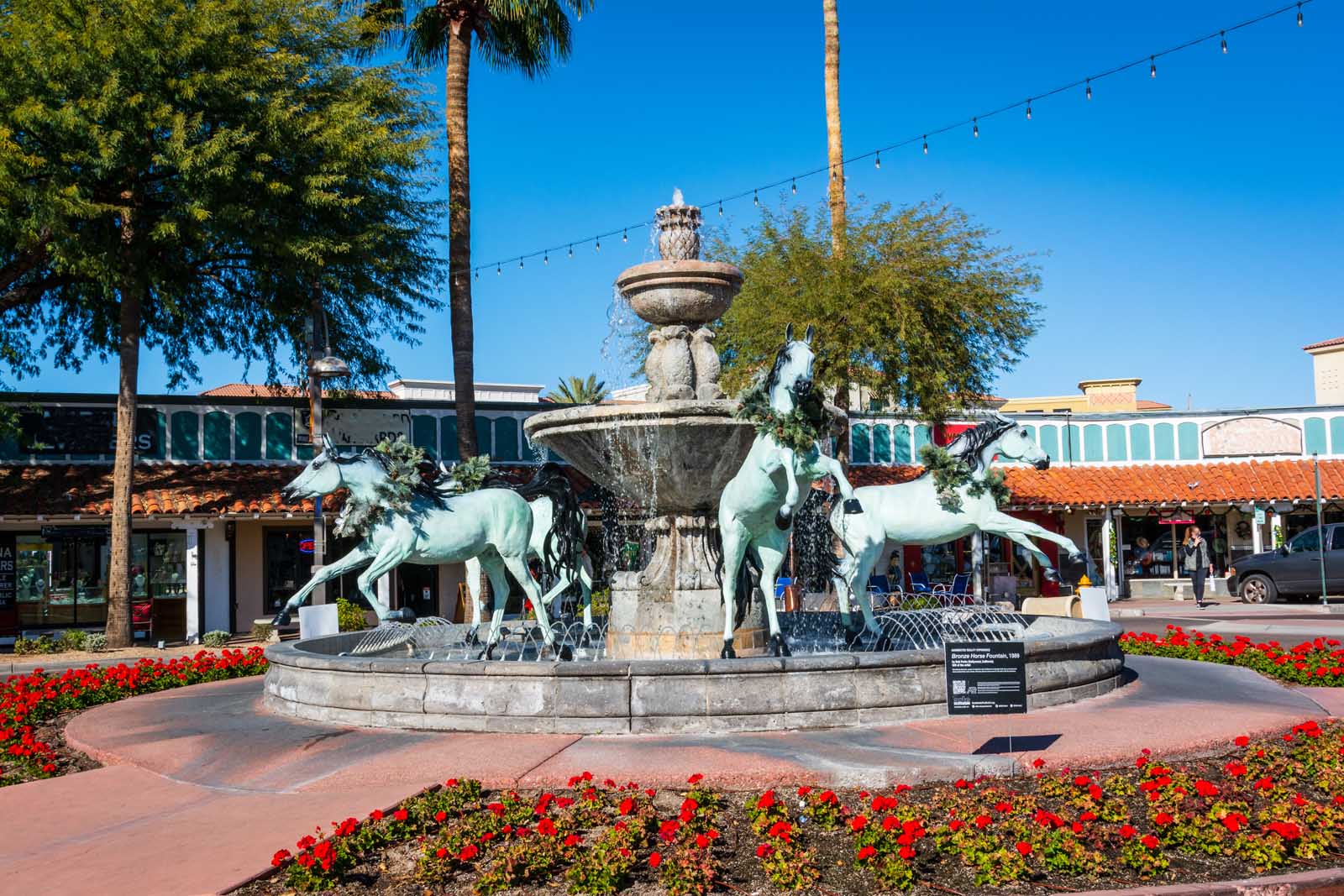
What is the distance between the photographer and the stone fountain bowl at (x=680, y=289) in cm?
1099

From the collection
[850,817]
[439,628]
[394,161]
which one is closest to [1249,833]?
[850,817]

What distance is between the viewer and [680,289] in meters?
11.1

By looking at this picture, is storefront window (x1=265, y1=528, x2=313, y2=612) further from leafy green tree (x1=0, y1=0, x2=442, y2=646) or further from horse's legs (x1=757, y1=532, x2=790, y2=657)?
horse's legs (x1=757, y1=532, x2=790, y2=657)

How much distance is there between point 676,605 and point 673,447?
161cm

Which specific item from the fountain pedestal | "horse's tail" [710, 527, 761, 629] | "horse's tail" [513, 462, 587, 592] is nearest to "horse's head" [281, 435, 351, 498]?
"horse's tail" [513, 462, 587, 592]

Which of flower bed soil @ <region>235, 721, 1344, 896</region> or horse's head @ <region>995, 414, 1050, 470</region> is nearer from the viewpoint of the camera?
flower bed soil @ <region>235, 721, 1344, 896</region>

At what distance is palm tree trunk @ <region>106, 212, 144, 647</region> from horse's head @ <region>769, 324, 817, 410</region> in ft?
58.0

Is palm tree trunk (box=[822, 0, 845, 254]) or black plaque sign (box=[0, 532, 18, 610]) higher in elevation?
palm tree trunk (box=[822, 0, 845, 254])

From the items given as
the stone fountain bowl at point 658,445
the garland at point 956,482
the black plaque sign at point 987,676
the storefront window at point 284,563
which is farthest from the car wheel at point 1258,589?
the black plaque sign at point 987,676

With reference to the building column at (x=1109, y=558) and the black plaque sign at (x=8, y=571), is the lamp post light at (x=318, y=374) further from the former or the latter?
the building column at (x=1109, y=558)

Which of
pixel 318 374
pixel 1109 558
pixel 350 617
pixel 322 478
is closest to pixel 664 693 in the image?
pixel 322 478

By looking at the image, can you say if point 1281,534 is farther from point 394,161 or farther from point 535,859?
point 535,859

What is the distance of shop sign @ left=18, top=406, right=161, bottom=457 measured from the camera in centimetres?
2641

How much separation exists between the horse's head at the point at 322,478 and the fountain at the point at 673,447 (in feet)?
6.35
